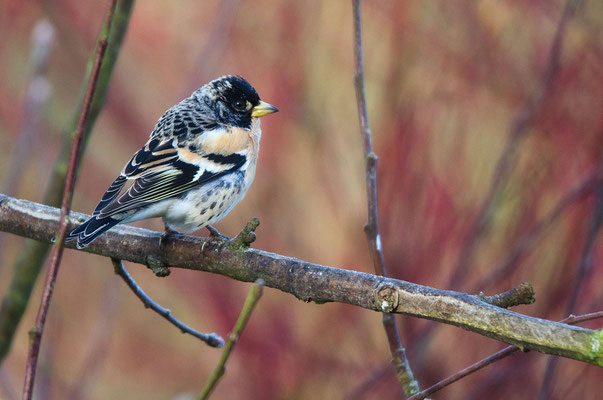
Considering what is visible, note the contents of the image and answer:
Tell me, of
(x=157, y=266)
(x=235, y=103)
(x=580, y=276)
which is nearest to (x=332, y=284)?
(x=157, y=266)

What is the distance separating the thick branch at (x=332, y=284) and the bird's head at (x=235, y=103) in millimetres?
1239

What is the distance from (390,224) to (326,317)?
2.53 feet

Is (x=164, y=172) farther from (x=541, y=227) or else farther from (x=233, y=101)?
(x=541, y=227)

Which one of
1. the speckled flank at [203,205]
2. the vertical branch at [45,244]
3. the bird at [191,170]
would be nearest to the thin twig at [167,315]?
the bird at [191,170]

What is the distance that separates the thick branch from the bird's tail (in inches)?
1.7

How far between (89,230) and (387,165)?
1.82 meters

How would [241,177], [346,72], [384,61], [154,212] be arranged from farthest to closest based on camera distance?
[346,72], [384,61], [241,177], [154,212]

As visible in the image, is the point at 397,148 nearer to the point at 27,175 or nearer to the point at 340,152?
the point at 340,152

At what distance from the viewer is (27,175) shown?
6.54m

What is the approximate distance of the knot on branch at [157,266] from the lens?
252cm

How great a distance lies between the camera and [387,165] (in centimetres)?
381

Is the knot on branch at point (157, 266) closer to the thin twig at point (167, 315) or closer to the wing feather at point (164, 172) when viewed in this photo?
the thin twig at point (167, 315)

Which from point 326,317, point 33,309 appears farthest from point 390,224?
point 33,309

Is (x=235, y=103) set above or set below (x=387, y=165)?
above
